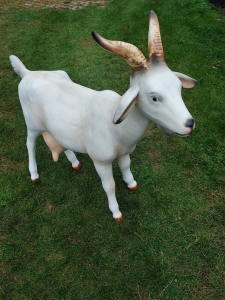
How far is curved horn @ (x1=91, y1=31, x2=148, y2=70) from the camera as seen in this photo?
5.01 feet

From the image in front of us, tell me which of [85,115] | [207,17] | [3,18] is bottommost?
[3,18]

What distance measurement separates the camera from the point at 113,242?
2.64 m

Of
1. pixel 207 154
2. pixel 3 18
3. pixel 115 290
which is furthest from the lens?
pixel 3 18

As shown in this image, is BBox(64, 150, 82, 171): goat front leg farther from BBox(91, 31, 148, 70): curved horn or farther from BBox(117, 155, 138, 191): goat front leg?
BBox(91, 31, 148, 70): curved horn

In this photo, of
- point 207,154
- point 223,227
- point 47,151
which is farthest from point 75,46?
point 223,227

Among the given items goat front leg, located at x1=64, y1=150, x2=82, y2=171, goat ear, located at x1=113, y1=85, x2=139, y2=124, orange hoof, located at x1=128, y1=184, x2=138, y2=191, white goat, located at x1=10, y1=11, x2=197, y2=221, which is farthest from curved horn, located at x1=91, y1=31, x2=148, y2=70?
goat front leg, located at x1=64, y1=150, x2=82, y2=171

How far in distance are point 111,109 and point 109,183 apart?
711 mm

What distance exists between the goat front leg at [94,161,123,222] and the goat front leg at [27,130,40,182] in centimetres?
79

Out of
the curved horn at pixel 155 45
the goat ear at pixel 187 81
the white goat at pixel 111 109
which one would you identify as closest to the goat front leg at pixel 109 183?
the white goat at pixel 111 109

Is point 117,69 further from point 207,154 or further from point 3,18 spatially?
point 3,18

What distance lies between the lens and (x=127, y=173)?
2865mm

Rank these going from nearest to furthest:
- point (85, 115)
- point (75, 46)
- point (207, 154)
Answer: point (85, 115), point (207, 154), point (75, 46)

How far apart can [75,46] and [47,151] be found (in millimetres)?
2897

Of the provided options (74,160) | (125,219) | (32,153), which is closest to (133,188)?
(125,219)
